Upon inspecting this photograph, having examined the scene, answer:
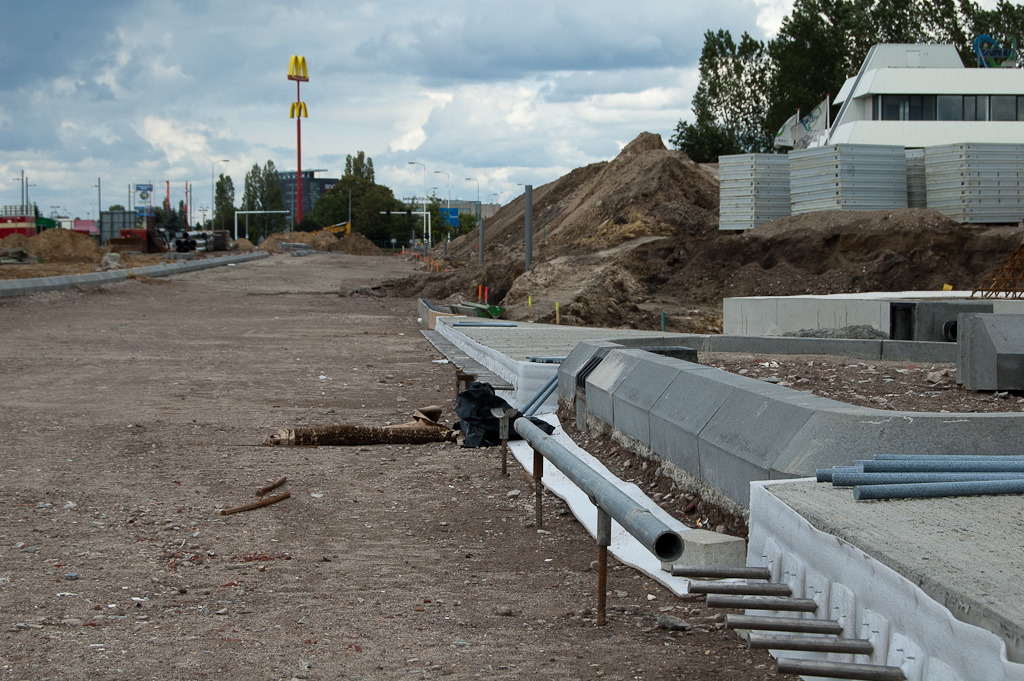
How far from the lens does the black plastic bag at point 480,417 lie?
30.6 feet

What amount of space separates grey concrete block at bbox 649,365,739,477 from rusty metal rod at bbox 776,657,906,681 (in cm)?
268

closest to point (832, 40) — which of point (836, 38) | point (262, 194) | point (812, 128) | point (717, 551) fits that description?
point (836, 38)

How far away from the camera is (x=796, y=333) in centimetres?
1620

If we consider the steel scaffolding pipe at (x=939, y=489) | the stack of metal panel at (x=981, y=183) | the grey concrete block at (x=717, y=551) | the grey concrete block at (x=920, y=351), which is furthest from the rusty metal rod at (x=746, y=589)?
the stack of metal panel at (x=981, y=183)

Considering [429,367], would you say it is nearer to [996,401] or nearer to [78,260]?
[996,401]

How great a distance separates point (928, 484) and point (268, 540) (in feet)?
13.1

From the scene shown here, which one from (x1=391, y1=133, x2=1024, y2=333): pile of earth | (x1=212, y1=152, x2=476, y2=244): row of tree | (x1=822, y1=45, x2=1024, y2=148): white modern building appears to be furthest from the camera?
(x1=212, y1=152, x2=476, y2=244): row of tree

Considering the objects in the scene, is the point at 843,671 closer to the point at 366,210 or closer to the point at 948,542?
the point at 948,542

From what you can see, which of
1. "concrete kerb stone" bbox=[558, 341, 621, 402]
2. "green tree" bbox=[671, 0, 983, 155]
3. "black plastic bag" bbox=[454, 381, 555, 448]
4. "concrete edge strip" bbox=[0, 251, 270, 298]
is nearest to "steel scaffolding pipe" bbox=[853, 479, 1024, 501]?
"black plastic bag" bbox=[454, 381, 555, 448]

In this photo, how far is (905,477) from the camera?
4.16 m

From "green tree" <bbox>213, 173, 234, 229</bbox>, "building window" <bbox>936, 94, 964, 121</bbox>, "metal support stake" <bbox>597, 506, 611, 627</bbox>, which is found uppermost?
"green tree" <bbox>213, 173, 234, 229</bbox>

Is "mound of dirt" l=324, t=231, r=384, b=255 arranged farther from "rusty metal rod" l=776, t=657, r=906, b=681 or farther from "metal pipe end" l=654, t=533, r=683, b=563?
"rusty metal rod" l=776, t=657, r=906, b=681

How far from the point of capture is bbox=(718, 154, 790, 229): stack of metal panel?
107ft

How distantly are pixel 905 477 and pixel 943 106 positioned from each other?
4600cm
